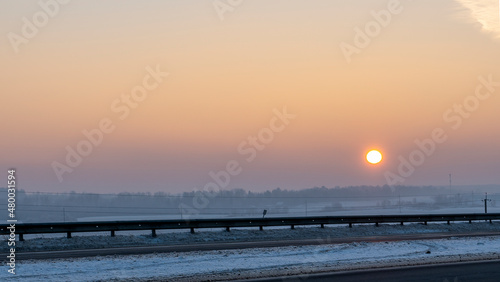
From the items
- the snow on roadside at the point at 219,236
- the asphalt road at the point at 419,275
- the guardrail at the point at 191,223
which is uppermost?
the guardrail at the point at 191,223

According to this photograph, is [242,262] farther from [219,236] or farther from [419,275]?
[219,236]

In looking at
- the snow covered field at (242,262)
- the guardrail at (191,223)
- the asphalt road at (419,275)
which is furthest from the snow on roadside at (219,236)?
the asphalt road at (419,275)

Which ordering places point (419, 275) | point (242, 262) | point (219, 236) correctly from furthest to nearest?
point (219, 236) < point (242, 262) < point (419, 275)

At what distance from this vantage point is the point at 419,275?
16.0 meters

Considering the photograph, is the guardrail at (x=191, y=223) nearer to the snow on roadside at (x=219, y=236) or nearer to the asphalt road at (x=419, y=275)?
the snow on roadside at (x=219, y=236)

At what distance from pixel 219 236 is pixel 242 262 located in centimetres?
1126

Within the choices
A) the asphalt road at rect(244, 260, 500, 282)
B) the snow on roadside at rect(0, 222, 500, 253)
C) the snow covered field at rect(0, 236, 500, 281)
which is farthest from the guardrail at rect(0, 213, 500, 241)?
the asphalt road at rect(244, 260, 500, 282)

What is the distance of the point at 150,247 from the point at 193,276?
928 centimetres

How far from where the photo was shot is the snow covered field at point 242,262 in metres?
15.9

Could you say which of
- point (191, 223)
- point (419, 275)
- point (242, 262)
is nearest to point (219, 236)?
point (191, 223)

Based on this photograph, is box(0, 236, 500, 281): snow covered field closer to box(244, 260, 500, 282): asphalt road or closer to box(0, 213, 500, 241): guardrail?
box(244, 260, 500, 282): asphalt road

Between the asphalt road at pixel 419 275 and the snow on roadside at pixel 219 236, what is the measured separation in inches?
477

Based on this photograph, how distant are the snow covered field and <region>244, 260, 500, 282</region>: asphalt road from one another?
0.97 m

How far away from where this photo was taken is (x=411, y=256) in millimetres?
20812
